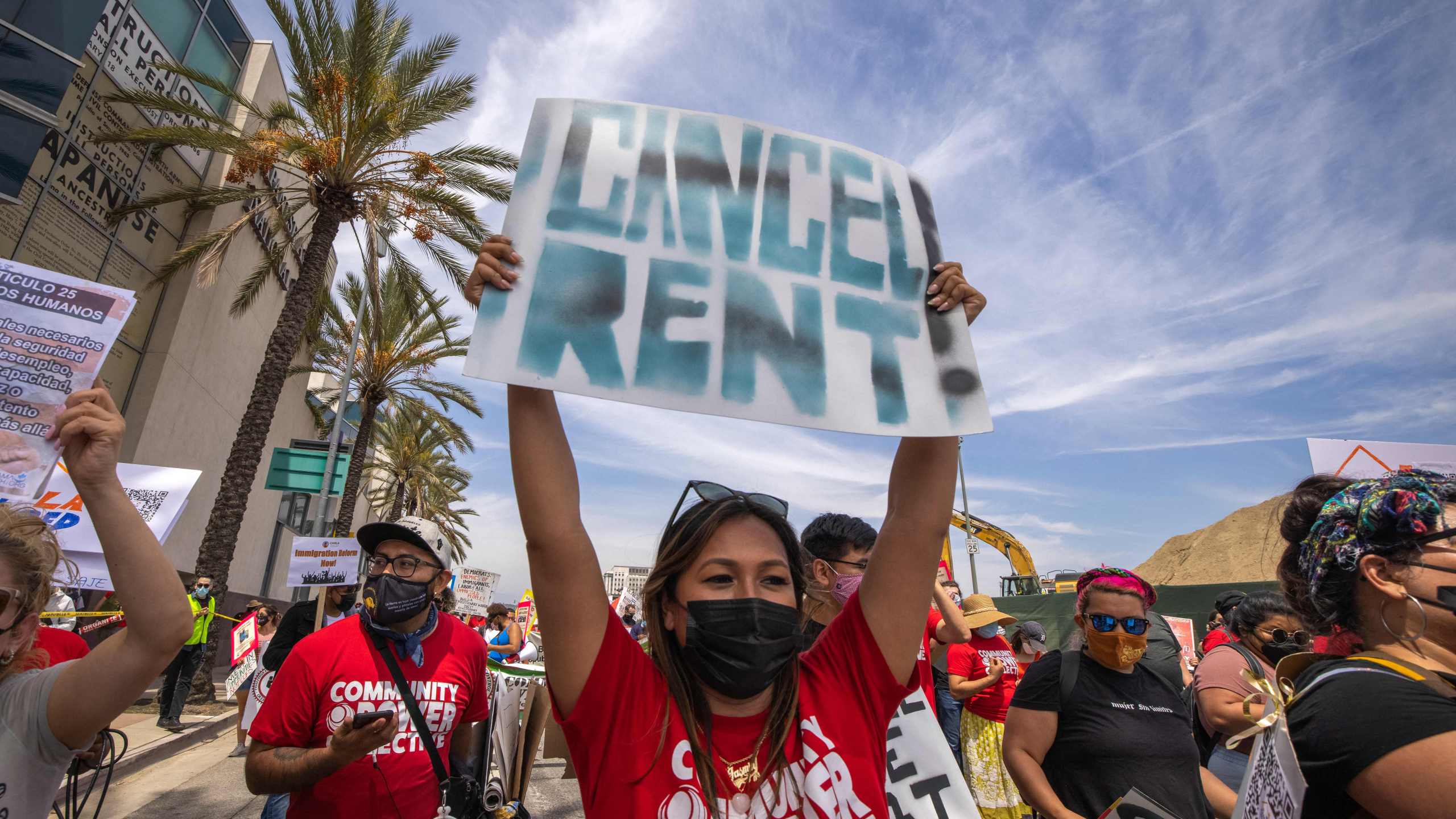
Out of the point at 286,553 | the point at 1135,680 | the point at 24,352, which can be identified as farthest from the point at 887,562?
the point at 286,553

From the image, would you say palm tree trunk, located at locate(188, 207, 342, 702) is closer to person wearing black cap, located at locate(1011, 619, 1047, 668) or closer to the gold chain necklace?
person wearing black cap, located at locate(1011, 619, 1047, 668)

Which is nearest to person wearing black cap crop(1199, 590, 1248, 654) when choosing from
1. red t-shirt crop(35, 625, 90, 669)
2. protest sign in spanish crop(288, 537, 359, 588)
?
red t-shirt crop(35, 625, 90, 669)

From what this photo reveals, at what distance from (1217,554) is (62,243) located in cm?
5477

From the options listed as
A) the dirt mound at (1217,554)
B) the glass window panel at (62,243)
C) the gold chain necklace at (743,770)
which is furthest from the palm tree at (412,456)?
the dirt mound at (1217,554)

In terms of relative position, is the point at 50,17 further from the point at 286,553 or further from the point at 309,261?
the point at 286,553

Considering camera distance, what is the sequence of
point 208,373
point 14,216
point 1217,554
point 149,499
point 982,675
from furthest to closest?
point 1217,554, point 208,373, point 14,216, point 982,675, point 149,499

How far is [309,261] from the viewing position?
1228cm

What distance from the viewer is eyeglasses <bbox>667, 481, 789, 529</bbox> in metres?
1.87

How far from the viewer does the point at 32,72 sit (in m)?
11.5

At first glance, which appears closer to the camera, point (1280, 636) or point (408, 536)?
point (408, 536)

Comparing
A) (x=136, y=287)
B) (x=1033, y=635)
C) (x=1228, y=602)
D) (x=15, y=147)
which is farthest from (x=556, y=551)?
(x=136, y=287)

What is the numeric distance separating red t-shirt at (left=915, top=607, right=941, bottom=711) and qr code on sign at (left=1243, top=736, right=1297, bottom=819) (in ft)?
2.48

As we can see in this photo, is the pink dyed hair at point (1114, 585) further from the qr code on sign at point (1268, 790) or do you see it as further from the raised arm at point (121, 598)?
the raised arm at point (121, 598)

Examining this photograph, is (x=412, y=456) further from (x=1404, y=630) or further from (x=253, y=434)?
(x=1404, y=630)
